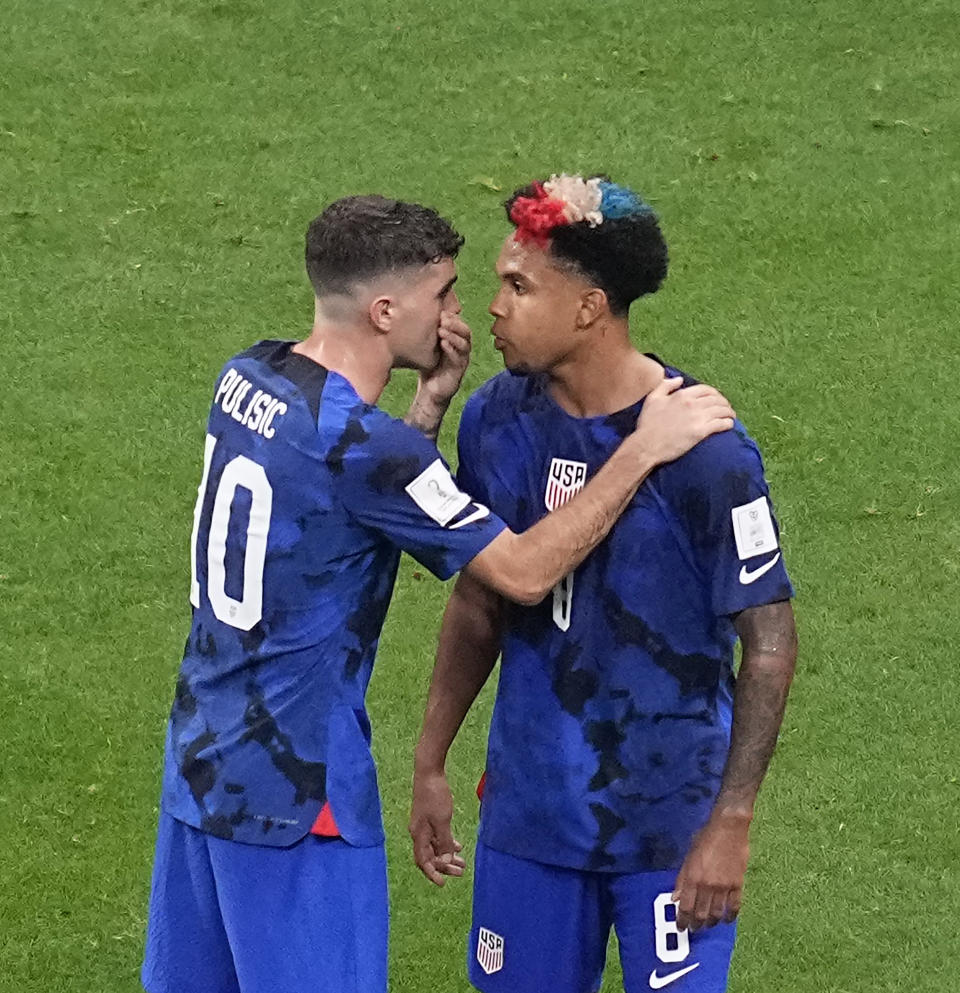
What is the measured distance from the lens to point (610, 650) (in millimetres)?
4383

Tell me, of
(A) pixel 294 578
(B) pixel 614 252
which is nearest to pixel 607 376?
(B) pixel 614 252

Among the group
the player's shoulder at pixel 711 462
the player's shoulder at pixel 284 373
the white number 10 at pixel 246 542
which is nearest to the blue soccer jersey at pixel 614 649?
the player's shoulder at pixel 711 462

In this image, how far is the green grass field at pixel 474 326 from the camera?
6.34m

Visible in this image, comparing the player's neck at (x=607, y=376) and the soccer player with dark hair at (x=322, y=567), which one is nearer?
the soccer player with dark hair at (x=322, y=567)

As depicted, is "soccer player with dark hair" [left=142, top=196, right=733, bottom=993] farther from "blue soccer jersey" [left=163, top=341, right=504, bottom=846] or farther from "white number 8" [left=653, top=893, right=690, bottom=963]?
"white number 8" [left=653, top=893, right=690, bottom=963]

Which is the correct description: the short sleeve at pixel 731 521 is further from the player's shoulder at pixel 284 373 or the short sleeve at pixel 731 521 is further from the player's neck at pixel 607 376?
the player's shoulder at pixel 284 373

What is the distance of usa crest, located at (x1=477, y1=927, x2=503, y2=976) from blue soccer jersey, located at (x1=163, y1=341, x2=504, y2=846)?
40 cm

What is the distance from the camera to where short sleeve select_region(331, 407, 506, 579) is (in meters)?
4.19

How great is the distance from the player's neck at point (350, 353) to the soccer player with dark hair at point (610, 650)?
291mm

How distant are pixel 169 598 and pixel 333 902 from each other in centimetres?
339

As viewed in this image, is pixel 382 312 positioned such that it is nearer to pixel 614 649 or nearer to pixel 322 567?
pixel 322 567

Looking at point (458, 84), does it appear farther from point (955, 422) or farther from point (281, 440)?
point (281, 440)

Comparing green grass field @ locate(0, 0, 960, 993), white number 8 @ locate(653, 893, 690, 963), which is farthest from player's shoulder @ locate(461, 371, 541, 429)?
green grass field @ locate(0, 0, 960, 993)

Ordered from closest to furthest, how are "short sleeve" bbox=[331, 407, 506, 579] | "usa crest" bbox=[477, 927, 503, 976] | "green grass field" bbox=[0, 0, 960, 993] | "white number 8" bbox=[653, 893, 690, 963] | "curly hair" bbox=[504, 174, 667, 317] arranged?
"short sleeve" bbox=[331, 407, 506, 579] → "curly hair" bbox=[504, 174, 667, 317] → "white number 8" bbox=[653, 893, 690, 963] → "usa crest" bbox=[477, 927, 503, 976] → "green grass field" bbox=[0, 0, 960, 993]
